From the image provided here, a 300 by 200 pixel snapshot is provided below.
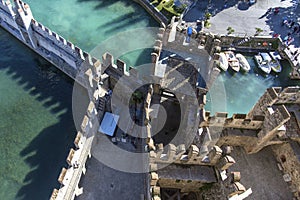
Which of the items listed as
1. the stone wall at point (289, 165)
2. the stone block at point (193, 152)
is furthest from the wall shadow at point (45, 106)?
the stone wall at point (289, 165)

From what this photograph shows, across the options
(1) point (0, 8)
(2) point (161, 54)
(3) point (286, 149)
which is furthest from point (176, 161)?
(1) point (0, 8)

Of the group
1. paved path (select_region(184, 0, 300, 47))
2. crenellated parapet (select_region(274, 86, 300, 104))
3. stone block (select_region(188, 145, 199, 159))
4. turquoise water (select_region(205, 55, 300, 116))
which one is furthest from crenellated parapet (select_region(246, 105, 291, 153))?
paved path (select_region(184, 0, 300, 47))

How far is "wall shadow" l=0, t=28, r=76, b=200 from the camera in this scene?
101 ft

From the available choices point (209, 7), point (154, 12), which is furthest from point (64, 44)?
point (209, 7)

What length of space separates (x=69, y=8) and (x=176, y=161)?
3759cm

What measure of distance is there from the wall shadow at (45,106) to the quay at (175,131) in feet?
10.6

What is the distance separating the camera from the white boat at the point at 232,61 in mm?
41125

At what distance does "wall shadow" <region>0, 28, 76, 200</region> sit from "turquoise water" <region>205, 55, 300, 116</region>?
19.3 meters

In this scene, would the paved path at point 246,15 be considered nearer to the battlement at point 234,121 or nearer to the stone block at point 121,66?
the stone block at point 121,66

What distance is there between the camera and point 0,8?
132ft

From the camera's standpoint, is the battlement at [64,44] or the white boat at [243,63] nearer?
the battlement at [64,44]

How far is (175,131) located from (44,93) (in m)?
19.2

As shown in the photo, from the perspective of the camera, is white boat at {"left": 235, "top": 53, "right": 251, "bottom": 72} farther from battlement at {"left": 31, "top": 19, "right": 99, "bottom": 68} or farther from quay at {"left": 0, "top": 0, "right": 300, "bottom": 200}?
battlement at {"left": 31, "top": 19, "right": 99, "bottom": 68}

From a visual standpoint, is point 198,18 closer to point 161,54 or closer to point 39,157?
point 161,54
